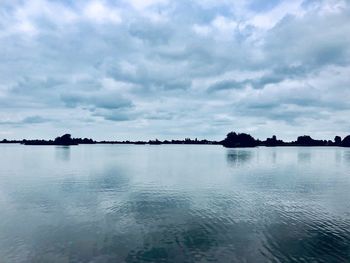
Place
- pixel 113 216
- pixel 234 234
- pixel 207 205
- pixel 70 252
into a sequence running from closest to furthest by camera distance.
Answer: pixel 70 252, pixel 234 234, pixel 113 216, pixel 207 205

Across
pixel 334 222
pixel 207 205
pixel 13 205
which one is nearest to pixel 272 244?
pixel 334 222

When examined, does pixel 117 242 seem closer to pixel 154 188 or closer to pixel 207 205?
pixel 207 205

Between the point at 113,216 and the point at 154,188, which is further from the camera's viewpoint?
the point at 154,188

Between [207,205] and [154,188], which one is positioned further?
[154,188]

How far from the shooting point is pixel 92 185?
2606 inches

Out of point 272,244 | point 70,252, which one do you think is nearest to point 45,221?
point 70,252

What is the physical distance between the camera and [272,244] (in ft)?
97.8

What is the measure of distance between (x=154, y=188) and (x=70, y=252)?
36.2 m

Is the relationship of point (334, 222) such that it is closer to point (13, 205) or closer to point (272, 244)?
point (272, 244)

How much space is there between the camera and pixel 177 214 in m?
41.0

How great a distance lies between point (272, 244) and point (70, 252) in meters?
21.9

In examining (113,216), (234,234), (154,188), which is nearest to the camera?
(234,234)

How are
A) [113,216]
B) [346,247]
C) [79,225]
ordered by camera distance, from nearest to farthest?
1. [346,247]
2. [79,225]
3. [113,216]

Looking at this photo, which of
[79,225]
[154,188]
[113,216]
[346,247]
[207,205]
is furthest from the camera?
[154,188]
